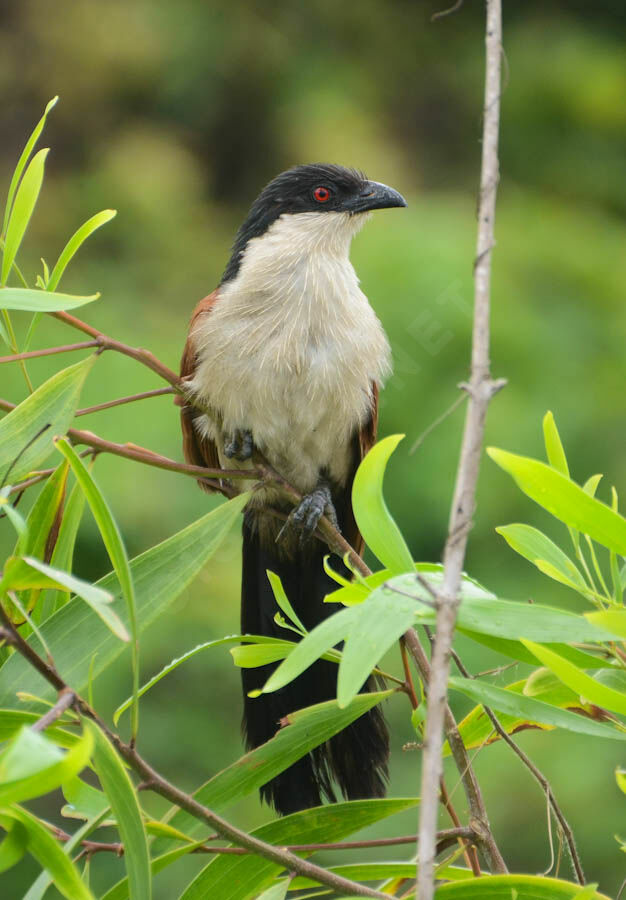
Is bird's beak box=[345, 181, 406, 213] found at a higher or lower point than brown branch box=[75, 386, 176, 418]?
higher

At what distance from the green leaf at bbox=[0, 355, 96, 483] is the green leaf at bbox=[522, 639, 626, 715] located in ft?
1.64

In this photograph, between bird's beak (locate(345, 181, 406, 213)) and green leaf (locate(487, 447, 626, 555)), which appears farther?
bird's beak (locate(345, 181, 406, 213))

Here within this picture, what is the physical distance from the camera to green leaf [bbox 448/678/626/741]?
34.4 inches

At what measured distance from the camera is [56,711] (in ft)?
2.19

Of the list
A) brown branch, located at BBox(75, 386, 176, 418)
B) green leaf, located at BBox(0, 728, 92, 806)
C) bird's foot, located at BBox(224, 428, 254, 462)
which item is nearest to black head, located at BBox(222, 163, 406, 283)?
bird's foot, located at BBox(224, 428, 254, 462)

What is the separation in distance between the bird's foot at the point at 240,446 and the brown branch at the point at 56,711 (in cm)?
101

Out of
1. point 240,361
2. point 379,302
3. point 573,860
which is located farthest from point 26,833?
point 379,302

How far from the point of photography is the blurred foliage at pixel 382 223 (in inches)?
124

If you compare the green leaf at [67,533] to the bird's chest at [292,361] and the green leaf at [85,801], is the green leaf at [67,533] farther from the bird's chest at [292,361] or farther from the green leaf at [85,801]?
the bird's chest at [292,361]

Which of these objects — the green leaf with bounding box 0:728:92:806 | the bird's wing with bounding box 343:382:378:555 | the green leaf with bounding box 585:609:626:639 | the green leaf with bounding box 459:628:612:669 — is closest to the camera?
the green leaf with bounding box 0:728:92:806

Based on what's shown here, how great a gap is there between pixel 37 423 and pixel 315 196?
3.62 ft

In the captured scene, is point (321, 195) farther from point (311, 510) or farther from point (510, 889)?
point (510, 889)

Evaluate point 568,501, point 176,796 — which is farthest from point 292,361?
point 176,796

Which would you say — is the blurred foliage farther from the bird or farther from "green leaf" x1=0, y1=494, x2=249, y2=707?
"green leaf" x1=0, y1=494, x2=249, y2=707
